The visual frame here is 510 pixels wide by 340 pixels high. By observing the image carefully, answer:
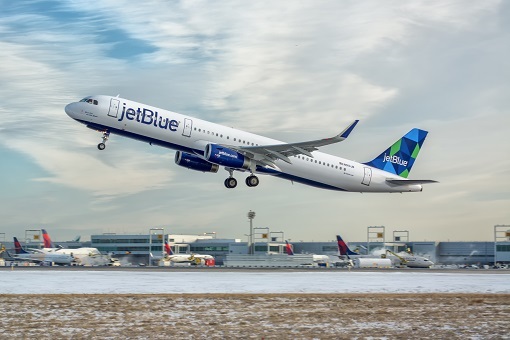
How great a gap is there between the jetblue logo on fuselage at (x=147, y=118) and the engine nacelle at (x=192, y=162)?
249 inches

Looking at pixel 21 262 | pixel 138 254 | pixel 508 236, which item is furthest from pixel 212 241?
pixel 508 236

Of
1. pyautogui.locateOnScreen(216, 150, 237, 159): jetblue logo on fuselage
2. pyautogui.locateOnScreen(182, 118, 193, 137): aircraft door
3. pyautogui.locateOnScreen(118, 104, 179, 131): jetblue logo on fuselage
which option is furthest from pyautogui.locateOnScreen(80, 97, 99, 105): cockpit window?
pyautogui.locateOnScreen(216, 150, 237, 159): jetblue logo on fuselage

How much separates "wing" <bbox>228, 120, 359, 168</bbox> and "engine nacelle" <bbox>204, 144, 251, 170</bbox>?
64 centimetres

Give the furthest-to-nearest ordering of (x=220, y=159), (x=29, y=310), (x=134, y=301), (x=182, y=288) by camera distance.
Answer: (x=220, y=159) → (x=182, y=288) → (x=134, y=301) → (x=29, y=310)

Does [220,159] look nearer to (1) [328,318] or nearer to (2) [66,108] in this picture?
(2) [66,108]

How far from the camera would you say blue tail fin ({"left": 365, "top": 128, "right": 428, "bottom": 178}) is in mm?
72312

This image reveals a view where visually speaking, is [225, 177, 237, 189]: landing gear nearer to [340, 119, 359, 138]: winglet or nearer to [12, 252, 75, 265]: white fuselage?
[340, 119, 359, 138]: winglet

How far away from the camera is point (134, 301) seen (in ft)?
102

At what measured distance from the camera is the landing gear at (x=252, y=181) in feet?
202

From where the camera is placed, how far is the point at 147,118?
180 ft

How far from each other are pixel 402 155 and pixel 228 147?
24.9 meters

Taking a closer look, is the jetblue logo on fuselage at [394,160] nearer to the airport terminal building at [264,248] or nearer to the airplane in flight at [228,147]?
the airplane in flight at [228,147]

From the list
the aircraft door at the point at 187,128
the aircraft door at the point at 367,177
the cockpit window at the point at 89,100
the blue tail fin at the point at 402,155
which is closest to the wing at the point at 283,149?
the aircraft door at the point at 187,128

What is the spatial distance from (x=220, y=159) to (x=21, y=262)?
71751 millimetres
